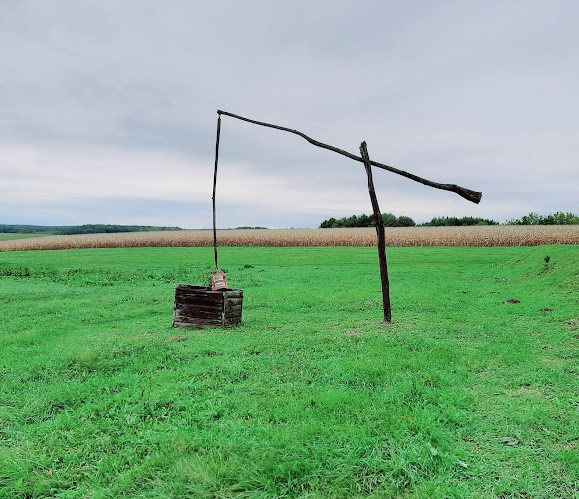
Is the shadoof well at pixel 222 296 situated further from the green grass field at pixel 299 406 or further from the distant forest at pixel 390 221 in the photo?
the distant forest at pixel 390 221

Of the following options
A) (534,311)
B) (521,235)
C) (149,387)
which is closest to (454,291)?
(534,311)

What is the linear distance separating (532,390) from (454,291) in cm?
830

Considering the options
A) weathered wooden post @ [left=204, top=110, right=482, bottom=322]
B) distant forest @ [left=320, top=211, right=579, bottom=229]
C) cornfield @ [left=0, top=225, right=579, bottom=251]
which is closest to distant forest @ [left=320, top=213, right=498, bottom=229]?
distant forest @ [left=320, top=211, right=579, bottom=229]

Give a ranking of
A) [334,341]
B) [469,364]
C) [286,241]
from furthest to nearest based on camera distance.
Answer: [286,241]
[334,341]
[469,364]

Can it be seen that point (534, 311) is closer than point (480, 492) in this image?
No

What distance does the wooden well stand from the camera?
357 inches

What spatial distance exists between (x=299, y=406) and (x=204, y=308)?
498 centimetres

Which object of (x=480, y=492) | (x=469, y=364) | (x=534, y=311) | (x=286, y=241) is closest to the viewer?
(x=480, y=492)

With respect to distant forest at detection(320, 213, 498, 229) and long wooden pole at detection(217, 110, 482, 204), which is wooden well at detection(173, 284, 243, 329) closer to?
long wooden pole at detection(217, 110, 482, 204)

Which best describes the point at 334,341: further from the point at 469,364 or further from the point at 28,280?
the point at 28,280

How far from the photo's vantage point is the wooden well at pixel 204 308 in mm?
9070

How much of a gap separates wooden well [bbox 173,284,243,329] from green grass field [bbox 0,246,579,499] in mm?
427

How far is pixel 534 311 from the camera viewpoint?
9.79 meters

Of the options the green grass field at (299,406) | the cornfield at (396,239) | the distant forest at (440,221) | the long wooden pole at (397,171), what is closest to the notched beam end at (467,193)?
the long wooden pole at (397,171)
